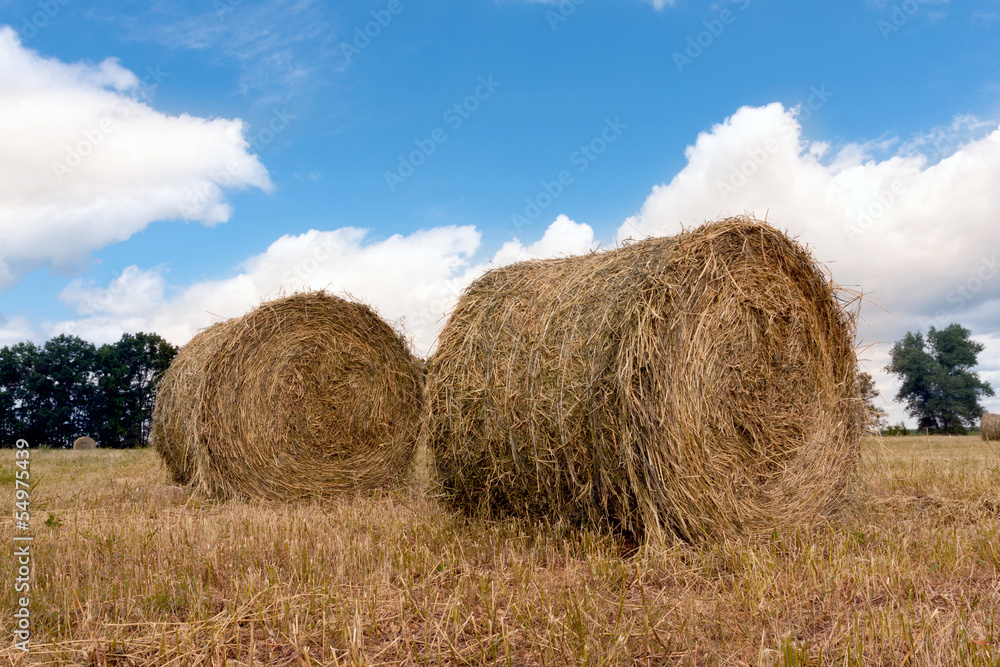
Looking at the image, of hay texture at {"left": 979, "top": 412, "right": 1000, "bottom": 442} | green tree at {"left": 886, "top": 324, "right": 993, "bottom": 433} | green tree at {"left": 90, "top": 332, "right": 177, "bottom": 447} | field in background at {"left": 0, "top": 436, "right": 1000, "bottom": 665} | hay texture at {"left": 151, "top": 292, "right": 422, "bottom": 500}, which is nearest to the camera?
field in background at {"left": 0, "top": 436, "right": 1000, "bottom": 665}

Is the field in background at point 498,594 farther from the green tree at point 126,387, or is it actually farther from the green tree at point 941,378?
the green tree at point 941,378

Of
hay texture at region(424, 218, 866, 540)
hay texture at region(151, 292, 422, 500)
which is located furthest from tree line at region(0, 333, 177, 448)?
hay texture at region(424, 218, 866, 540)

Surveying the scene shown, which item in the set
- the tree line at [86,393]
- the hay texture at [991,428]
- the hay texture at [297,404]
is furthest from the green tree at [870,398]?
the tree line at [86,393]

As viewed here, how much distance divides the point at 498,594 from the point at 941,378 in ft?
172

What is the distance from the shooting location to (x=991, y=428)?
70.4 feet

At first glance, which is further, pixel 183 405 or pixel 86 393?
pixel 86 393

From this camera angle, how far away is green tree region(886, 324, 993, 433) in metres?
45.8

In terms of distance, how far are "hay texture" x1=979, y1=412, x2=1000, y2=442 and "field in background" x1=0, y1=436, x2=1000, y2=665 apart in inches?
736

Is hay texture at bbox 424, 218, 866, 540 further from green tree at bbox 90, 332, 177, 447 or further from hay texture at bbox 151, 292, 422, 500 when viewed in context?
green tree at bbox 90, 332, 177, 447

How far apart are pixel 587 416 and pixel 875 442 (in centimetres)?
334

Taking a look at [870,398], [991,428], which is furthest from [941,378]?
[870,398]

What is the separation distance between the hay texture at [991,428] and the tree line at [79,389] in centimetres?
3303

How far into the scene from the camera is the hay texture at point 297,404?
7.85m

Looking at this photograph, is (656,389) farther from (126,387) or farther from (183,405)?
(126,387)
